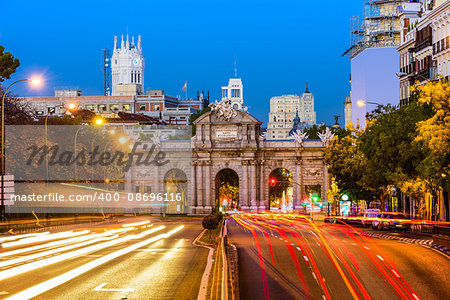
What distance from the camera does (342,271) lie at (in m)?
28.6

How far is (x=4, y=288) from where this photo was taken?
2292 cm

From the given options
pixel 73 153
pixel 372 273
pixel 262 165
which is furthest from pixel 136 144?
pixel 372 273

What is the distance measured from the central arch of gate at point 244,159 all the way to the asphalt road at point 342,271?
69461 mm

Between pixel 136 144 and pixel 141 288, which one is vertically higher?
pixel 136 144

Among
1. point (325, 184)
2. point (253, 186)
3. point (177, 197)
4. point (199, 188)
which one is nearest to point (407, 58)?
point (325, 184)

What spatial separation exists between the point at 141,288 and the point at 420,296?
8.50 meters

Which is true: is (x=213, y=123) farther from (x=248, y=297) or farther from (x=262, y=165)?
(x=248, y=297)

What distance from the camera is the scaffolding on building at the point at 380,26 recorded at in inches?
4776

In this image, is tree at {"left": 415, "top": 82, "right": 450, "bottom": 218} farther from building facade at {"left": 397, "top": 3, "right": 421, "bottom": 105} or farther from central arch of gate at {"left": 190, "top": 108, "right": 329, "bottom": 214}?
central arch of gate at {"left": 190, "top": 108, "right": 329, "bottom": 214}

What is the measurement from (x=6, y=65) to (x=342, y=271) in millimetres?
47944

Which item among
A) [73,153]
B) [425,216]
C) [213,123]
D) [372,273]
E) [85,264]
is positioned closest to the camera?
[372,273]

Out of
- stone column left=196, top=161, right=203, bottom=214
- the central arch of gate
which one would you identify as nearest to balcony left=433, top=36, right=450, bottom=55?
the central arch of gate

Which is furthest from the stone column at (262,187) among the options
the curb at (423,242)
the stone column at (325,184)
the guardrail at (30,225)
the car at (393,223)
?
the curb at (423,242)

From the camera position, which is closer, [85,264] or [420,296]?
[420,296]
